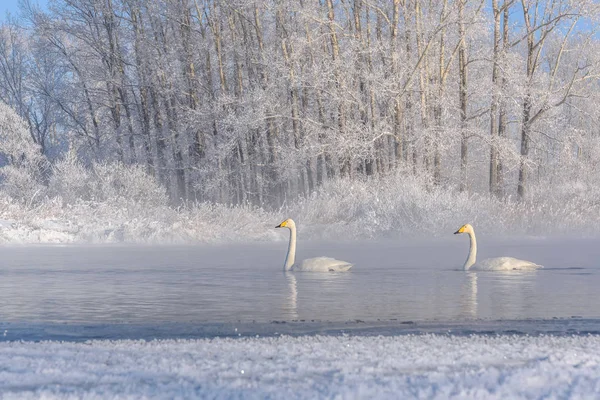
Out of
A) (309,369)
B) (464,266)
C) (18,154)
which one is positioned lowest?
(464,266)

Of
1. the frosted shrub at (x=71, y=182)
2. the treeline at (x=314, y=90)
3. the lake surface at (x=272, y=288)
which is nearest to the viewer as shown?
the lake surface at (x=272, y=288)

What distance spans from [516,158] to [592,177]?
478 centimetres

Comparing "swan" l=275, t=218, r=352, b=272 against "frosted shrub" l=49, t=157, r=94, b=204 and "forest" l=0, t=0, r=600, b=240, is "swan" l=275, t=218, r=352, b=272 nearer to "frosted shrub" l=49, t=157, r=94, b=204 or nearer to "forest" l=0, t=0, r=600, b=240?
"forest" l=0, t=0, r=600, b=240

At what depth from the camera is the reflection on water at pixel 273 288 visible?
6504mm

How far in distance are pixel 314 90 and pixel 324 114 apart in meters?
0.86

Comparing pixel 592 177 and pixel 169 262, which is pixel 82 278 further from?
pixel 592 177

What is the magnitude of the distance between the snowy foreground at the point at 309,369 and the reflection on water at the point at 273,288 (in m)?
1.75

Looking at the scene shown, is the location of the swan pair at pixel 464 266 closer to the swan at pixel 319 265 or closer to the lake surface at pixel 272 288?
the swan at pixel 319 265

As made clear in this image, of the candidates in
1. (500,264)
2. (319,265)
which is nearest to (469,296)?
(500,264)

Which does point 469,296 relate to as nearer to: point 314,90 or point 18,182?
point 314,90

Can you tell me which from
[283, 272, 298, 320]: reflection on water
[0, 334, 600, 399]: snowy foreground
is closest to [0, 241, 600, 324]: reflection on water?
[283, 272, 298, 320]: reflection on water

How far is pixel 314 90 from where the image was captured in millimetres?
24328

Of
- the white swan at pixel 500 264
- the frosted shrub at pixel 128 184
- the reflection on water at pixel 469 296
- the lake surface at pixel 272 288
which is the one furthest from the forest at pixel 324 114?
the reflection on water at pixel 469 296

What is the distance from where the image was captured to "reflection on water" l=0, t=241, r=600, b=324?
6.50m
